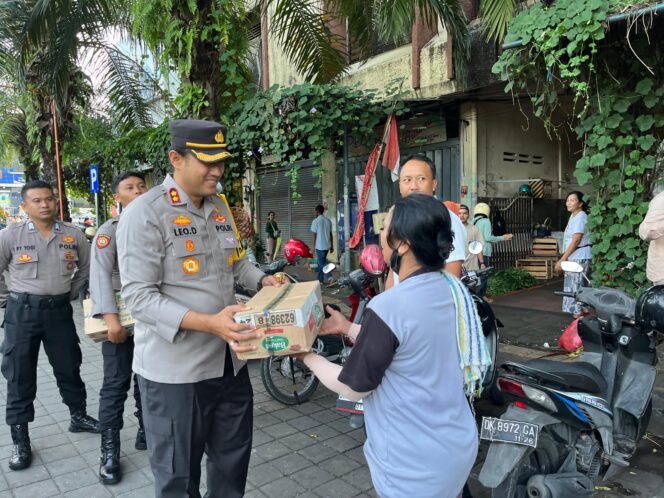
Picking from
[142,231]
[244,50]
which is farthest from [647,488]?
[244,50]

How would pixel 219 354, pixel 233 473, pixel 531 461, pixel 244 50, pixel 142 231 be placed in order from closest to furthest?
pixel 142 231
pixel 219 354
pixel 233 473
pixel 531 461
pixel 244 50

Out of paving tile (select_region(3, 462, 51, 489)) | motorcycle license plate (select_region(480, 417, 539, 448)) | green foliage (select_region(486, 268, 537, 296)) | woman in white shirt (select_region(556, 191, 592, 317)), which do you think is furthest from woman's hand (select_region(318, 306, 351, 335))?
green foliage (select_region(486, 268, 537, 296))

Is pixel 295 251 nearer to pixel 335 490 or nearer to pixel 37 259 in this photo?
pixel 37 259

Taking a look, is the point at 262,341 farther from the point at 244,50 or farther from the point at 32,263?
the point at 244,50

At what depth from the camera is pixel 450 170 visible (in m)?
9.87

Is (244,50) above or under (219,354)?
above

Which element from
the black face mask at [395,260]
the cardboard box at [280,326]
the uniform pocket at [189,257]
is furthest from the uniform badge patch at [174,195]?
the black face mask at [395,260]

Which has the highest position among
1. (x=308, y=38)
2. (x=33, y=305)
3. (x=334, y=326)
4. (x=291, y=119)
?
(x=308, y=38)

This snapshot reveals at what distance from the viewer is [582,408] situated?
253 centimetres

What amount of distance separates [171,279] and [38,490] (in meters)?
1.99

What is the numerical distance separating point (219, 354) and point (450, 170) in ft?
28.1

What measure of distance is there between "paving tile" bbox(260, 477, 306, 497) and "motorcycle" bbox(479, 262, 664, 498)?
1.21m

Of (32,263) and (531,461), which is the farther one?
(32,263)

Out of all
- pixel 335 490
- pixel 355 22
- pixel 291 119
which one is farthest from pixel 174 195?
pixel 355 22
